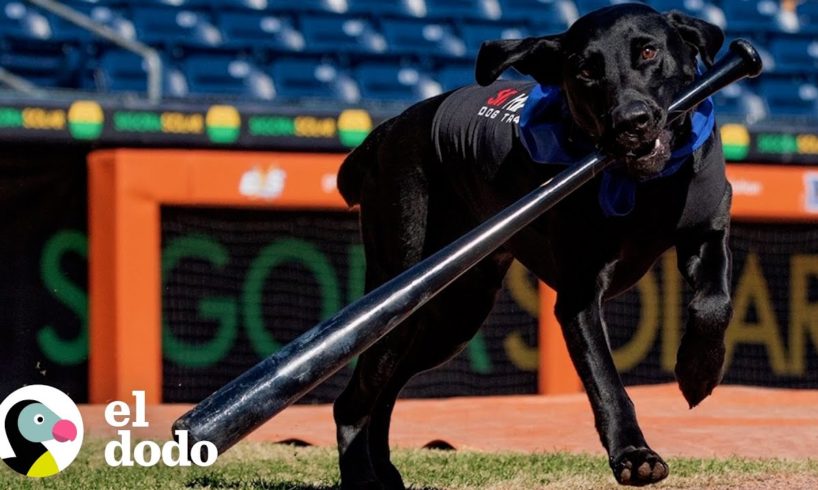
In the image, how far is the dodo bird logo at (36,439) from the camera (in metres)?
5.84

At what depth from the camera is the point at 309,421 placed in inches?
322

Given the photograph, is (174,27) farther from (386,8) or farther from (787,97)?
(787,97)

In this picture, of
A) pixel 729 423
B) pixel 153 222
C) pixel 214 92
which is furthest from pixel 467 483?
pixel 214 92

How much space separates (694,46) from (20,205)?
5.55 m

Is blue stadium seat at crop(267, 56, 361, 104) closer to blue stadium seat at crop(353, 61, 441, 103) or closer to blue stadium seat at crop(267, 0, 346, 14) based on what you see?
blue stadium seat at crop(353, 61, 441, 103)

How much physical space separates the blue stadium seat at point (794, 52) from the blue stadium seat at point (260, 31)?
14.1ft

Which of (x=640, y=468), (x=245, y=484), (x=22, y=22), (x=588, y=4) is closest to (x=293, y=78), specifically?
(x=22, y=22)

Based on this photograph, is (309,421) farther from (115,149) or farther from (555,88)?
(555,88)

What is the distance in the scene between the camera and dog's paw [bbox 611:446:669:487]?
3.84 metres

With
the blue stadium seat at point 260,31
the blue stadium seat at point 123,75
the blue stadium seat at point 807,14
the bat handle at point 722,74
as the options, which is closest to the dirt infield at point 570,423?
the bat handle at point 722,74

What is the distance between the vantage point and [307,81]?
11477mm

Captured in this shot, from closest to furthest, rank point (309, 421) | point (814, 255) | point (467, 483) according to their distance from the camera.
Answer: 1. point (467, 483)
2. point (309, 421)
3. point (814, 255)

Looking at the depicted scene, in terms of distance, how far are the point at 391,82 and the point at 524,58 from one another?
7071mm

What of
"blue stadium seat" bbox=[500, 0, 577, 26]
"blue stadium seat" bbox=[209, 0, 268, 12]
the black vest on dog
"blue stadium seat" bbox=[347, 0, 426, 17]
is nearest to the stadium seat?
"blue stadium seat" bbox=[500, 0, 577, 26]
